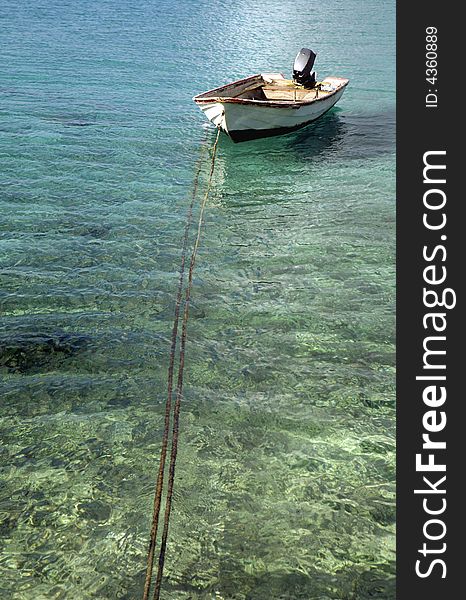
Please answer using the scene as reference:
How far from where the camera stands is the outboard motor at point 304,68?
19641 mm

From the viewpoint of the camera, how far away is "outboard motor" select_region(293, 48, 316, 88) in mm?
19641

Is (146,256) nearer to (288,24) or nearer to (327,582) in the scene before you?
(327,582)

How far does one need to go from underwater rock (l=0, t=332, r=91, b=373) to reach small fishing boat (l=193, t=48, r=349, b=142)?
34.1 ft

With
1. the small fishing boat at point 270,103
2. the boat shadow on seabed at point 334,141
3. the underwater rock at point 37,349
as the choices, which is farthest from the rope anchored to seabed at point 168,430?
the boat shadow on seabed at point 334,141

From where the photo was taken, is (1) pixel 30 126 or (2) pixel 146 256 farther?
(1) pixel 30 126

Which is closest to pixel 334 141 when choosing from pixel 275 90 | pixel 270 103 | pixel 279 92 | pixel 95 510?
pixel 270 103

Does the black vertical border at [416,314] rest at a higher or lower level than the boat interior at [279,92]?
lower

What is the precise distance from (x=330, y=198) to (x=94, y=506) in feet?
32.0

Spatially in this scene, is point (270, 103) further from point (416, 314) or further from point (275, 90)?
point (416, 314)

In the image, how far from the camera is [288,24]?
36.5 m

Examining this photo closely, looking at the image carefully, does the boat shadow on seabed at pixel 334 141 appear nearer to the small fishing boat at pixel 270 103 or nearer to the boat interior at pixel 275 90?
the small fishing boat at pixel 270 103

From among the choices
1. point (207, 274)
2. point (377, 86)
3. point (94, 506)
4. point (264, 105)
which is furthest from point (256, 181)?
point (377, 86)

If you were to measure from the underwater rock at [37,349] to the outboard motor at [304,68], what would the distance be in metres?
14.8

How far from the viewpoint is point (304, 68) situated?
19.7 meters
